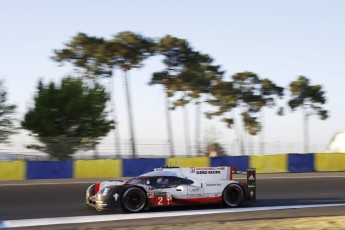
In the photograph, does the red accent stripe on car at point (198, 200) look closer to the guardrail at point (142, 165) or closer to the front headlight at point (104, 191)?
the front headlight at point (104, 191)

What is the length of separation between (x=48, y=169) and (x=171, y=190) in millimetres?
10427

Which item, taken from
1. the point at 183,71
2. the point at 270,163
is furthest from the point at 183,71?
the point at 270,163

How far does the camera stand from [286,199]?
1428 cm

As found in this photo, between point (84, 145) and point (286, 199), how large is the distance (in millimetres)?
13982

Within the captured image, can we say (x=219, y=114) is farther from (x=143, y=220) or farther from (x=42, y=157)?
(x=143, y=220)

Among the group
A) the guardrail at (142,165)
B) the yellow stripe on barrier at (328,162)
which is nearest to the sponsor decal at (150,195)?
the guardrail at (142,165)

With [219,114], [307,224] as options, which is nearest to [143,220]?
[307,224]

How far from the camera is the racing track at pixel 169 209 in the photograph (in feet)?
36.7

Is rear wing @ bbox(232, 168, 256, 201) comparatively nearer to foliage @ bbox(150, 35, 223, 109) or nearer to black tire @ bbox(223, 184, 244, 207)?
black tire @ bbox(223, 184, 244, 207)

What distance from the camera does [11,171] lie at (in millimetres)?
20281

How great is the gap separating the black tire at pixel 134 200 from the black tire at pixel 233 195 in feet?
6.99

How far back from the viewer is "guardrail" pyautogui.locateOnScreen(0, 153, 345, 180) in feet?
67.0

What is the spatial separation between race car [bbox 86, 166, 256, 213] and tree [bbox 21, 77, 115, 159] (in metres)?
20.7

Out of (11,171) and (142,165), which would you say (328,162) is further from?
(11,171)
